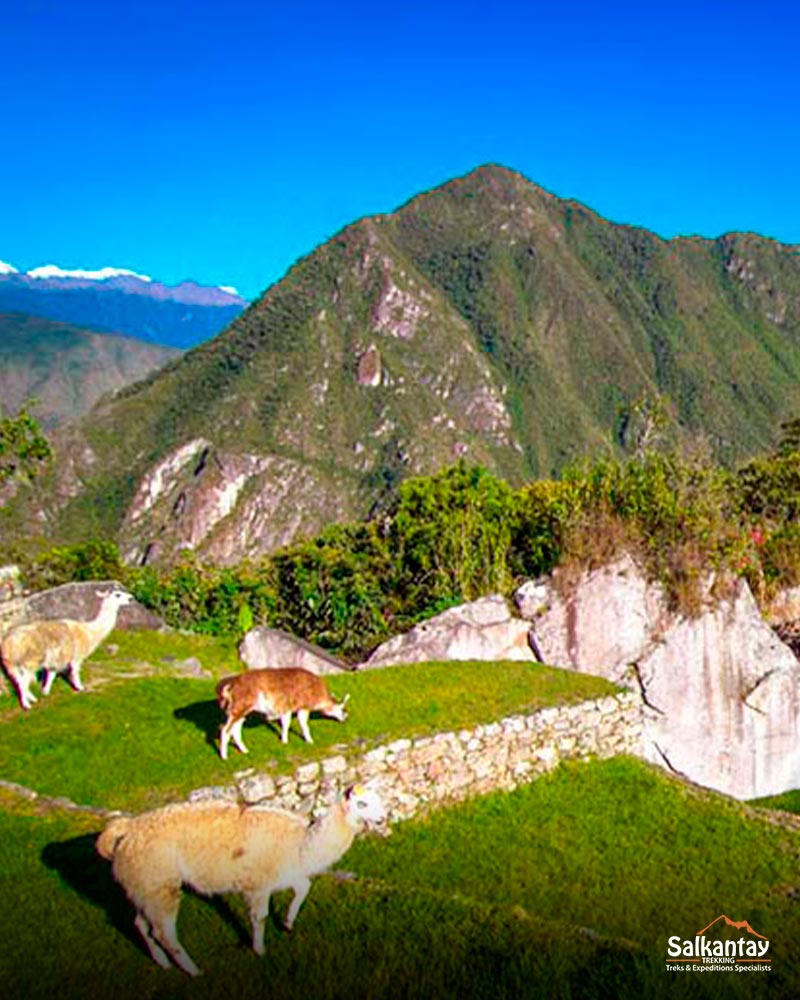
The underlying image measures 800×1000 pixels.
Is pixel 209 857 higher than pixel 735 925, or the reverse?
pixel 209 857

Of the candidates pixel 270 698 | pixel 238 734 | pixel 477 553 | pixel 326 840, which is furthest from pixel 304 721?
pixel 477 553

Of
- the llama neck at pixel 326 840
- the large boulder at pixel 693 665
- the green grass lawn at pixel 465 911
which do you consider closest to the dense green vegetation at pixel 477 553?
the large boulder at pixel 693 665

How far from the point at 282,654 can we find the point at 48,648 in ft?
16.1

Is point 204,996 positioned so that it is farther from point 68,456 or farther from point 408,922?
point 68,456

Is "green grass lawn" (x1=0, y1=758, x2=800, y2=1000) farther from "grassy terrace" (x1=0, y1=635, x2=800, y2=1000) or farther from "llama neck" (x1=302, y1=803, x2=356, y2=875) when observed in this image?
"llama neck" (x1=302, y1=803, x2=356, y2=875)

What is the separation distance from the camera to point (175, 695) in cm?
1293

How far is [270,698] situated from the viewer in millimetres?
10508

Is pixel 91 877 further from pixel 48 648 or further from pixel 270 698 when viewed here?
pixel 48 648

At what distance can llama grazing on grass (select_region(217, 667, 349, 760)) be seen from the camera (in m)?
10.3

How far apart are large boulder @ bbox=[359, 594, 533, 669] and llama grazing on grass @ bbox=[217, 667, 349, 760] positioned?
445 cm

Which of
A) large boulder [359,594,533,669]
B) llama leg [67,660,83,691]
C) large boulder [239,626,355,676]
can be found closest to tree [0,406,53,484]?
large boulder [239,626,355,676]

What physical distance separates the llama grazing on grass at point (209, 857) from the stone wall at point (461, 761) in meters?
3.18

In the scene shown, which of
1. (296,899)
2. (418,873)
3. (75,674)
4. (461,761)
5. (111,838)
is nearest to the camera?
(111,838)

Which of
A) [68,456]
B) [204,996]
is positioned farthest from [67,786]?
[68,456]
